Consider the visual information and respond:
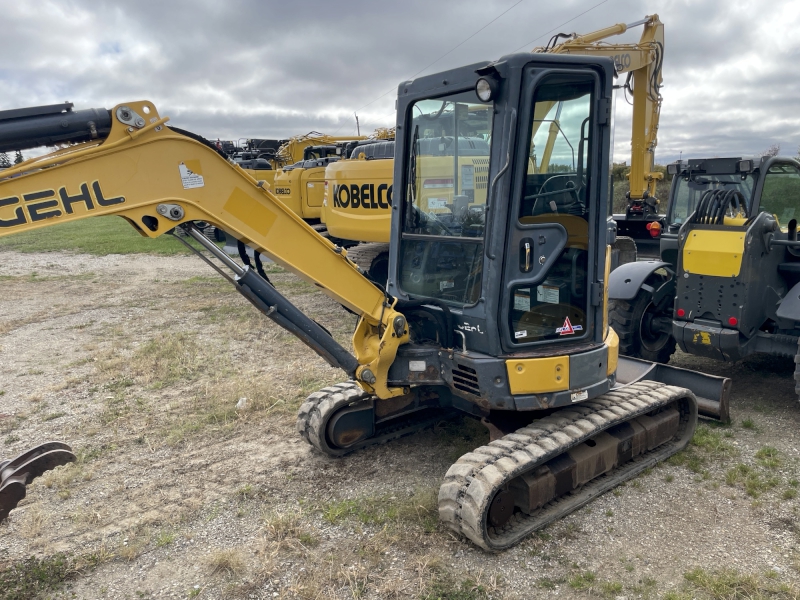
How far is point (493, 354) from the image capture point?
3.72 m

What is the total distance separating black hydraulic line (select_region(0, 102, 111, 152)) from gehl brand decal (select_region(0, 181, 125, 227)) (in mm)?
226

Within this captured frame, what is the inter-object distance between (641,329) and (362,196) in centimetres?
420

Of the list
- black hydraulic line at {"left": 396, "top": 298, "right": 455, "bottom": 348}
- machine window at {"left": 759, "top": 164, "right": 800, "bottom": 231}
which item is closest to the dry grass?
black hydraulic line at {"left": 396, "top": 298, "right": 455, "bottom": 348}

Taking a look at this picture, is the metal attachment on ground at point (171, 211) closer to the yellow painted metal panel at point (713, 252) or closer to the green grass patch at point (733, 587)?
the green grass patch at point (733, 587)

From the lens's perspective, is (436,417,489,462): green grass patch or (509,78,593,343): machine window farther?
(436,417,489,462): green grass patch

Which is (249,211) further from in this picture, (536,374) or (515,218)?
(536,374)

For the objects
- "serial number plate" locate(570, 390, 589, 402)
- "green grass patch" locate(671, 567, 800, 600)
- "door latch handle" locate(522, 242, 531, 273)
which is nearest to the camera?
"green grass patch" locate(671, 567, 800, 600)

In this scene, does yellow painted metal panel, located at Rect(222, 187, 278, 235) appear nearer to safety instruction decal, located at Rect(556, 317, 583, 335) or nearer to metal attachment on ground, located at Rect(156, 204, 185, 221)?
metal attachment on ground, located at Rect(156, 204, 185, 221)

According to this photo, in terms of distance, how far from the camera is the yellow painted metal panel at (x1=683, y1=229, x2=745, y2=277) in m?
5.34

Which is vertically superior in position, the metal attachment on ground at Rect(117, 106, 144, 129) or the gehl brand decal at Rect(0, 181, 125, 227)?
the metal attachment on ground at Rect(117, 106, 144, 129)

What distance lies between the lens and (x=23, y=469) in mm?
3461

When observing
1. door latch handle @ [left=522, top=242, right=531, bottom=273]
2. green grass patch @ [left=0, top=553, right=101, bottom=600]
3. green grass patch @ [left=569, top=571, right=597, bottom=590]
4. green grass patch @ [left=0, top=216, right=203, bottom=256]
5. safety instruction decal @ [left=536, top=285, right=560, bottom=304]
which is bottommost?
green grass patch @ [left=569, top=571, right=597, bottom=590]

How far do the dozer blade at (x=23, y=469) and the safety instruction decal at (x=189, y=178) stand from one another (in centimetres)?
168

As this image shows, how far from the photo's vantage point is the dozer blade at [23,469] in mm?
3268
